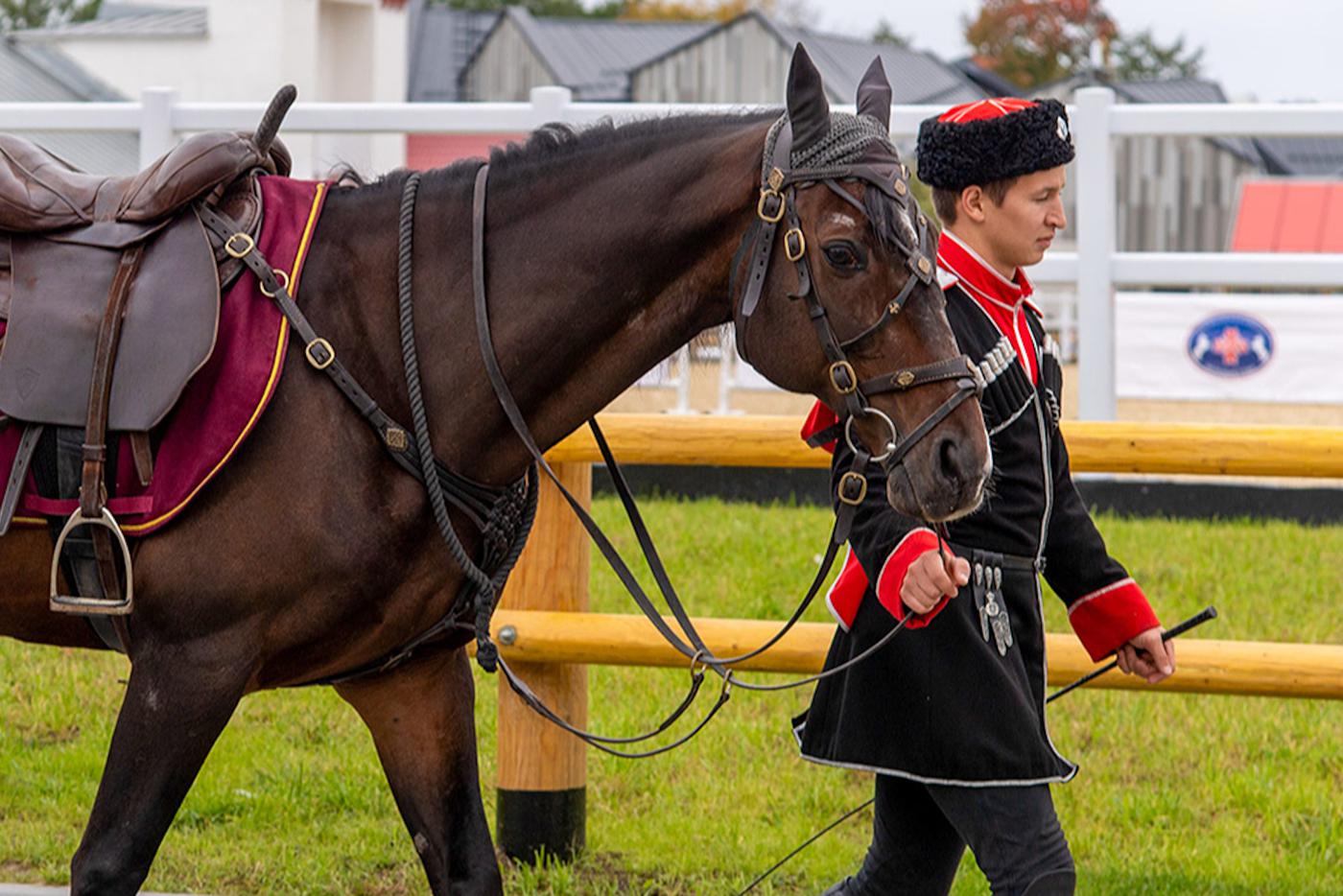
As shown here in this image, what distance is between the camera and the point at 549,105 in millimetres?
7684

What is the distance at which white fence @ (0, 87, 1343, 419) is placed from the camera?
7.28 metres

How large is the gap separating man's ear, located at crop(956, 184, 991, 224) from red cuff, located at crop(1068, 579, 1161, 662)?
2.38ft

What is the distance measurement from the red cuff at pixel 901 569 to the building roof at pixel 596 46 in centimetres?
4554

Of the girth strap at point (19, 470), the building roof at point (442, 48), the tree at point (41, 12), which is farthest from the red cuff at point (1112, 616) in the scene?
the tree at point (41, 12)

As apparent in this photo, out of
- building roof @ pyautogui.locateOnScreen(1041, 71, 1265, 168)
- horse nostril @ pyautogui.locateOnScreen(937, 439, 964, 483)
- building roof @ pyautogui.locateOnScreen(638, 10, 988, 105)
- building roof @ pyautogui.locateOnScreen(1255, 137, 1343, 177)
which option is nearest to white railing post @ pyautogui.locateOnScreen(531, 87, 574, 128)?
horse nostril @ pyautogui.locateOnScreen(937, 439, 964, 483)

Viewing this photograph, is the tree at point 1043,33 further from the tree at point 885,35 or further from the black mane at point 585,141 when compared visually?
the black mane at point 585,141

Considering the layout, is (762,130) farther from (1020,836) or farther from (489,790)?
(489,790)

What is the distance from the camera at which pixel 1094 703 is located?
5.64 meters

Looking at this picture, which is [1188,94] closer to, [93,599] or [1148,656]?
[1148,656]

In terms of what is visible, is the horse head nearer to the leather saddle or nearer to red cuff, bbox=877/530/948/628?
red cuff, bbox=877/530/948/628

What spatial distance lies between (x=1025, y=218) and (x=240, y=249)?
4.42ft

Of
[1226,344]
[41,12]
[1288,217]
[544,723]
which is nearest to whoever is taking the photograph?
[544,723]

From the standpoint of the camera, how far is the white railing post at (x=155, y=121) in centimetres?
794

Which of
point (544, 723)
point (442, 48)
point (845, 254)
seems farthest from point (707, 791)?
point (442, 48)
